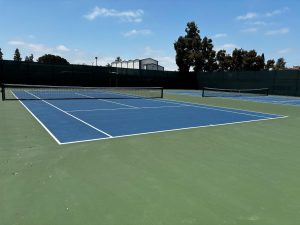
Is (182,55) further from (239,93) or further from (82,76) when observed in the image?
(82,76)

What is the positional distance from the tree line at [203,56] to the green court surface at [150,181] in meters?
42.2

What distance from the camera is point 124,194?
3809mm

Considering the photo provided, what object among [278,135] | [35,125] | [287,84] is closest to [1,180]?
[35,125]

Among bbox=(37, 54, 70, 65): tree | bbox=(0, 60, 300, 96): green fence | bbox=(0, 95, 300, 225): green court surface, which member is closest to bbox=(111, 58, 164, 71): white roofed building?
bbox=(0, 60, 300, 96): green fence

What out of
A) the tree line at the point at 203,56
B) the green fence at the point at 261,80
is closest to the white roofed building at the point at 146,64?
the tree line at the point at 203,56

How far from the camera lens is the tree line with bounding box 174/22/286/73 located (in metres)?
49.4

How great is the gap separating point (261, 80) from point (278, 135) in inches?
1100

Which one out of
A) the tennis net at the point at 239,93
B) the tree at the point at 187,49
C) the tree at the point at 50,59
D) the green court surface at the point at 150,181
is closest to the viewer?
the green court surface at the point at 150,181

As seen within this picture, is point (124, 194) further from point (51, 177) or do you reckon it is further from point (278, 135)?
point (278, 135)

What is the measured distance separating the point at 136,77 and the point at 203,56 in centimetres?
1600

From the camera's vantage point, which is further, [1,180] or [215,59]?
[215,59]

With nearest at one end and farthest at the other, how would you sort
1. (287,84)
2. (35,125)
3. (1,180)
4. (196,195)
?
1. (196,195)
2. (1,180)
3. (35,125)
4. (287,84)

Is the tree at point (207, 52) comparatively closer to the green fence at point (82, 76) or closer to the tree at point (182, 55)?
the tree at point (182, 55)

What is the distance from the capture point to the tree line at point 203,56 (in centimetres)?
4944
